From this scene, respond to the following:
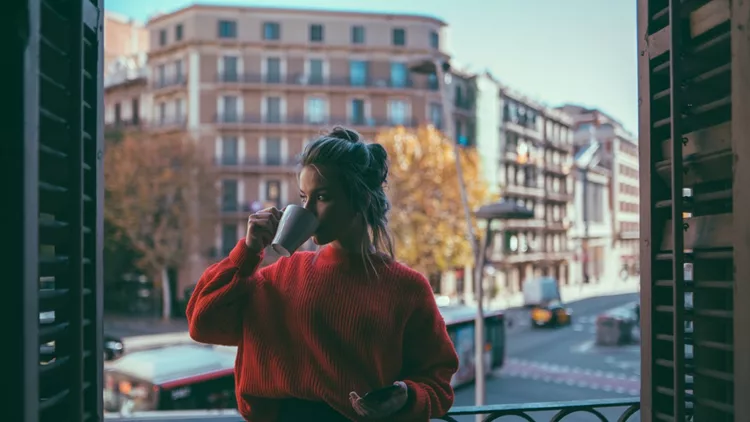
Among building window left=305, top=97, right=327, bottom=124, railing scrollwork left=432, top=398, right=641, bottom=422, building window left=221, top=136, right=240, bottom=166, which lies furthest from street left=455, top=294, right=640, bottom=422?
building window left=221, top=136, right=240, bottom=166

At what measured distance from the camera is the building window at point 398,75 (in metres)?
35.6

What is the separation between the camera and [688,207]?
5.39 ft

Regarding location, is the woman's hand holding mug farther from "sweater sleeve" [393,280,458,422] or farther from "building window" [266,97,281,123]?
"building window" [266,97,281,123]

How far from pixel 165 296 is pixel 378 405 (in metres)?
29.9

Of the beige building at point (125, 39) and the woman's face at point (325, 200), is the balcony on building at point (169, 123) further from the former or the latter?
the woman's face at point (325, 200)

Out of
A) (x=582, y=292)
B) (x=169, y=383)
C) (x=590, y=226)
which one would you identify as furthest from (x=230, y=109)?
(x=590, y=226)

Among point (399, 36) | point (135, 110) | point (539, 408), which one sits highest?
point (399, 36)

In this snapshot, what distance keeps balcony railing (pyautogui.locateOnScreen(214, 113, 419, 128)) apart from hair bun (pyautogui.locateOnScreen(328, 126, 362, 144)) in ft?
105

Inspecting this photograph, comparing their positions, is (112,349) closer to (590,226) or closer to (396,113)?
(396,113)

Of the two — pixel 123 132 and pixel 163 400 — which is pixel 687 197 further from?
pixel 123 132

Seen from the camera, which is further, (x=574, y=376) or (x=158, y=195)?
(x=158, y=195)

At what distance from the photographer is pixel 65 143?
4.45 feet

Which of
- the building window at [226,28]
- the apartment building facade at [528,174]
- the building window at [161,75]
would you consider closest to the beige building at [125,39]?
the building window at [161,75]

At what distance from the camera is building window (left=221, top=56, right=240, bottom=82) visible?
111 ft
